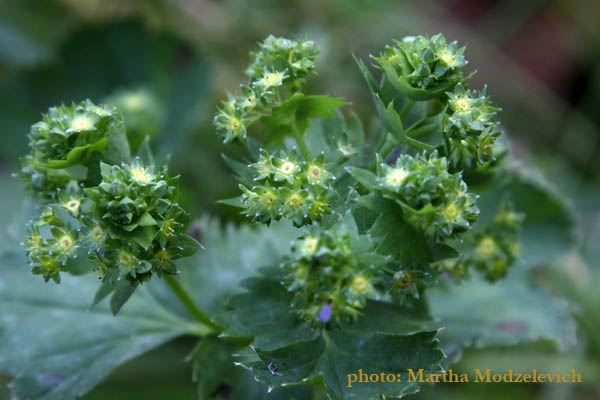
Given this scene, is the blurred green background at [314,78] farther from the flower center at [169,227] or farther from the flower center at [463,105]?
the flower center at [463,105]

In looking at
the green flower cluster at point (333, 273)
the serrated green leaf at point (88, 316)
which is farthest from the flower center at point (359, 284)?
the serrated green leaf at point (88, 316)

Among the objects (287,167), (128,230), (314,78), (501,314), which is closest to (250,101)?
(287,167)

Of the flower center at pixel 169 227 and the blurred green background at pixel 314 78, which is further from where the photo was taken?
the blurred green background at pixel 314 78

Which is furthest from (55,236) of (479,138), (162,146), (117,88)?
(117,88)

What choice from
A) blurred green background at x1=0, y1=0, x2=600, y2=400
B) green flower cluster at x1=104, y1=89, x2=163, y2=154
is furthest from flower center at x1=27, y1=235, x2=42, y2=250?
blurred green background at x1=0, y1=0, x2=600, y2=400

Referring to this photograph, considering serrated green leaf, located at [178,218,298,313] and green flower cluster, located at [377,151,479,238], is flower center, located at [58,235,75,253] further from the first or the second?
green flower cluster, located at [377,151,479,238]

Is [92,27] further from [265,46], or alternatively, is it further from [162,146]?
[265,46]

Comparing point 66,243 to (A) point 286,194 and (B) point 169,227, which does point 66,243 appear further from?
(A) point 286,194
